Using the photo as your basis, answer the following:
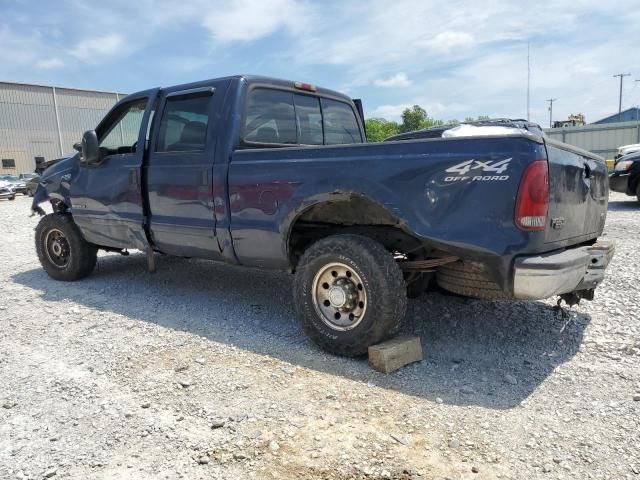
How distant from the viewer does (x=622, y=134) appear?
25828 millimetres

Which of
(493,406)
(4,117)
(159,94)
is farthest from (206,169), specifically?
(4,117)

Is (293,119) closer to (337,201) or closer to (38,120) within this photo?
(337,201)

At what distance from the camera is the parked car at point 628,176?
11148 millimetres

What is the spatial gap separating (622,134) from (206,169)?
89.5ft

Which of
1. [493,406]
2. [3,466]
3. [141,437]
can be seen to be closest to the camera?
[3,466]

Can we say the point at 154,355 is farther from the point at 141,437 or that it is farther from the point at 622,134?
the point at 622,134

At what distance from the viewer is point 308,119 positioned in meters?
5.10

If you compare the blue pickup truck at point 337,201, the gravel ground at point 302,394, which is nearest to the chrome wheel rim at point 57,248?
the blue pickup truck at point 337,201

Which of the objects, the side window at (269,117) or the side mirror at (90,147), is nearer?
the side window at (269,117)

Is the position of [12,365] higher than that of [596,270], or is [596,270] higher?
[596,270]

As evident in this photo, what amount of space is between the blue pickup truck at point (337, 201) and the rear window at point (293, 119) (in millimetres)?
15

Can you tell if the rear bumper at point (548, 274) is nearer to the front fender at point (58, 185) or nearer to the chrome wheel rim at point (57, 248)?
the front fender at point (58, 185)

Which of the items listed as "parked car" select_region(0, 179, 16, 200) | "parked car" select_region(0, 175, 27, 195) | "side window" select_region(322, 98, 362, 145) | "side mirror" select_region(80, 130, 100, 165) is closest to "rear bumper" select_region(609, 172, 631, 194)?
"side window" select_region(322, 98, 362, 145)

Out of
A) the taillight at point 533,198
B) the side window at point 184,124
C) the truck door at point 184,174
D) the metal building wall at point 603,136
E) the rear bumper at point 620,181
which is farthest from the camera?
the metal building wall at point 603,136
